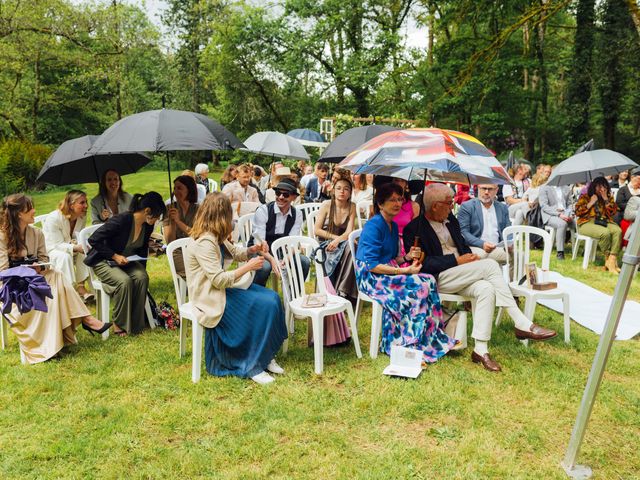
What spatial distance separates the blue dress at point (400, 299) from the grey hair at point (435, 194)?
1.45ft

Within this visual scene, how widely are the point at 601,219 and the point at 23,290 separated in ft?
25.5

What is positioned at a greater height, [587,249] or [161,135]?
[161,135]

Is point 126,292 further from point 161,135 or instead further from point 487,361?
point 487,361

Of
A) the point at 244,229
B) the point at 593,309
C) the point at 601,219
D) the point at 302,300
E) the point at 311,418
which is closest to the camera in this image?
the point at 311,418

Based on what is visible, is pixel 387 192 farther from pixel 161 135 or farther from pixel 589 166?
pixel 589 166

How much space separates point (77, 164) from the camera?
5586mm

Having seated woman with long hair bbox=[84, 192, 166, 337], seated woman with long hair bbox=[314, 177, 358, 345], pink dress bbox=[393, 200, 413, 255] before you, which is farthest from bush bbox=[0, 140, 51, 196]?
pink dress bbox=[393, 200, 413, 255]

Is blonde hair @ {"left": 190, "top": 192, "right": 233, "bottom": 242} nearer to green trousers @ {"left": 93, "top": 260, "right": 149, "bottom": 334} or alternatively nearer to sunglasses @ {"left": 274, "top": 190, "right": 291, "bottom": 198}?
green trousers @ {"left": 93, "top": 260, "right": 149, "bottom": 334}

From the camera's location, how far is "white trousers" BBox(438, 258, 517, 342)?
4.05 metres

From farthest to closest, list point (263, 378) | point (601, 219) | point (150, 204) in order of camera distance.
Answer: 1. point (601, 219)
2. point (150, 204)
3. point (263, 378)

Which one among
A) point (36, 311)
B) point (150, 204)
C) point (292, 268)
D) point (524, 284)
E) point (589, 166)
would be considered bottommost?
point (36, 311)

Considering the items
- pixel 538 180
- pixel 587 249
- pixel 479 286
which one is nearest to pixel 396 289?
pixel 479 286

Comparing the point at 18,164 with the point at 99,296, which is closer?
the point at 99,296

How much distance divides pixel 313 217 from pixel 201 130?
2182 millimetres
